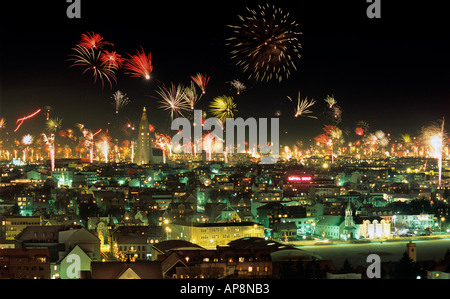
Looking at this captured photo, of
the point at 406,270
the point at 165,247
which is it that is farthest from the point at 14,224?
the point at 406,270

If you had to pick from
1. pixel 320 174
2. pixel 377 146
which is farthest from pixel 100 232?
pixel 377 146

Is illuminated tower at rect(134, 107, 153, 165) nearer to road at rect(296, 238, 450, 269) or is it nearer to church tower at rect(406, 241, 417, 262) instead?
road at rect(296, 238, 450, 269)

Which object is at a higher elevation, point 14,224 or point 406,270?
point 14,224

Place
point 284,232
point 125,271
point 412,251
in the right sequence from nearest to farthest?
point 125,271
point 412,251
point 284,232

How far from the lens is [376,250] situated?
39.6 ft

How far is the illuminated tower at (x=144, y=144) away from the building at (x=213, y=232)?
49.6 ft

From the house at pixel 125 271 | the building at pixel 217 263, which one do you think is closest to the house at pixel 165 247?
the building at pixel 217 263

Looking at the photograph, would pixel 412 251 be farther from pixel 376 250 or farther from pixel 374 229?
pixel 374 229

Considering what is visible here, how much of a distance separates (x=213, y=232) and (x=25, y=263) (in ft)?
13.8

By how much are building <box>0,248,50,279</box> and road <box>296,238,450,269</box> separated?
4.31 meters

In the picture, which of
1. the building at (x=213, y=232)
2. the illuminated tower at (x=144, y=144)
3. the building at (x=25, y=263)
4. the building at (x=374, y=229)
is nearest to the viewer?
the building at (x=25, y=263)

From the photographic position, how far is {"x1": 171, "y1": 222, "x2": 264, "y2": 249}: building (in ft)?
38.1

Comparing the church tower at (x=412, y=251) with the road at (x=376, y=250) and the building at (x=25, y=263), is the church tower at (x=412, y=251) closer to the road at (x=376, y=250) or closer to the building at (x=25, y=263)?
the road at (x=376, y=250)

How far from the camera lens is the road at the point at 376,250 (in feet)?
36.0
